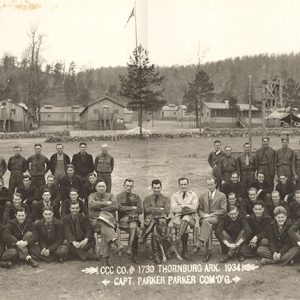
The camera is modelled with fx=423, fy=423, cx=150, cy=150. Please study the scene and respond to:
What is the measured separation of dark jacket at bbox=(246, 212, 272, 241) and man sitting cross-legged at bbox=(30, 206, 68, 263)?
2642mm

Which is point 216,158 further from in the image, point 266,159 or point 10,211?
point 10,211

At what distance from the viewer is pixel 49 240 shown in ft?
19.7

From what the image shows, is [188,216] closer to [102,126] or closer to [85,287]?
[85,287]

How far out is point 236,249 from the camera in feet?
19.1

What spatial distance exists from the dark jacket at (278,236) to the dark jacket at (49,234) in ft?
9.50

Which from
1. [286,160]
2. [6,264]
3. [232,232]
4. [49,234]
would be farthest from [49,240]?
Answer: [286,160]

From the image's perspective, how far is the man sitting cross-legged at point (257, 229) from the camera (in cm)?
Answer: 584

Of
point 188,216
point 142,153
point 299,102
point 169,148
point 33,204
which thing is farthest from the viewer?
point 299,102

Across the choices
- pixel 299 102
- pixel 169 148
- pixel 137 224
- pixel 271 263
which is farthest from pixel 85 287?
pixel 299 102

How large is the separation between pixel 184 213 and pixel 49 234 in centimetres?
195

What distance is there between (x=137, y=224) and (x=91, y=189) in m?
1.32

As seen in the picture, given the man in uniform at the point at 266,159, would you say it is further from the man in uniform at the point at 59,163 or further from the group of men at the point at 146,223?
the man in uniform at the point at 59,163

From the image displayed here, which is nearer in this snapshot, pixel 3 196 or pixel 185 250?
pixel 185 250

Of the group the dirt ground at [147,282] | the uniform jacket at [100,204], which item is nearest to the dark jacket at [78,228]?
the uniform jacket at [100,204]
